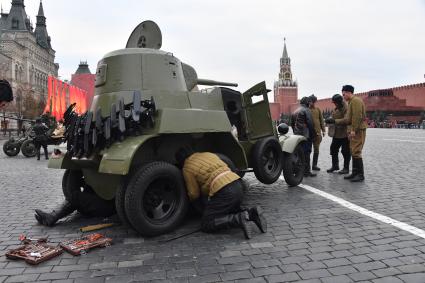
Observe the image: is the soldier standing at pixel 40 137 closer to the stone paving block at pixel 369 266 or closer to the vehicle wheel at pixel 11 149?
the vehicle wheel at pixel 11 149

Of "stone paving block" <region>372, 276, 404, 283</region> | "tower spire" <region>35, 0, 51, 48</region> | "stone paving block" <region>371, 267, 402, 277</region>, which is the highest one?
"tower spire" <region>35, 0, 51, 48</region>

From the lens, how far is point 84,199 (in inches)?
234

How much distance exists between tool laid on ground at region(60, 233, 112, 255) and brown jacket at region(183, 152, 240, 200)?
1159mm

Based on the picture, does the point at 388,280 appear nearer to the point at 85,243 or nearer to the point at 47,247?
the point at 85,243

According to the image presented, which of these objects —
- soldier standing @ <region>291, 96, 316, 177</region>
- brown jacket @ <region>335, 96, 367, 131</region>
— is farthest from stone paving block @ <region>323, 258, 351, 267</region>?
soldier standing @ <region>291, 96, 316, 177</region>

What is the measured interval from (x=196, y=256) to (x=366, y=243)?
5.80ft

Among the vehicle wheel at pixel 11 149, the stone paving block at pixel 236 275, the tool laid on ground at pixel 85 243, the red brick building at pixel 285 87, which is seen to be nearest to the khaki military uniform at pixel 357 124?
the stone paving block at pixel 236 275

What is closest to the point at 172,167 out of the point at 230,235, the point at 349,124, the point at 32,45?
the point at 230,235

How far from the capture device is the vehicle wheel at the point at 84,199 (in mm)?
5918

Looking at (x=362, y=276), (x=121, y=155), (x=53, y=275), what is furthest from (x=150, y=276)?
(x=362, y=276)

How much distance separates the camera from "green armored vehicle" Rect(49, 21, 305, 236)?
4965 mm

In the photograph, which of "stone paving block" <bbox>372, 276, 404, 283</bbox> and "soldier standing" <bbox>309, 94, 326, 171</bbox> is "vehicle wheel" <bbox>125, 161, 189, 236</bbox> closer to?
"stone paving block" <bbox>372, 276, 404, 283</bbox>

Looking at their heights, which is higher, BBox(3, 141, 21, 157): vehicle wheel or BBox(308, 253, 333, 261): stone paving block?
BBox(3, 141, 21, 157): vehicle wheel

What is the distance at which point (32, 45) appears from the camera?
101125 mm
